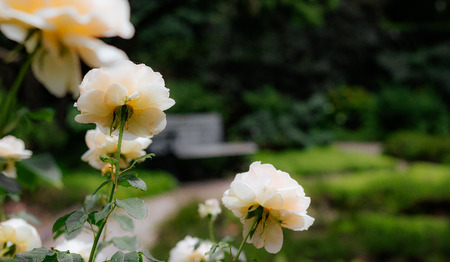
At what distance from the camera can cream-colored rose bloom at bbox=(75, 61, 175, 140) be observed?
0.40 metres

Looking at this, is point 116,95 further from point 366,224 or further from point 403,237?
point 366,224

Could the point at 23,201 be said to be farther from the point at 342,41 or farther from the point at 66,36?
the point at 342,41

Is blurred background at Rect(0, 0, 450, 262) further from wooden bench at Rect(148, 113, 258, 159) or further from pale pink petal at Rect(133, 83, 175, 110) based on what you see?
pale pink petal at Rect(133, 83, 175, 110)

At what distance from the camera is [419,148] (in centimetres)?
694

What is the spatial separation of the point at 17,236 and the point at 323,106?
8.64m

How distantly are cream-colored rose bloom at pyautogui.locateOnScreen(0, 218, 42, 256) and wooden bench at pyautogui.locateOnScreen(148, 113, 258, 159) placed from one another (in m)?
4.85

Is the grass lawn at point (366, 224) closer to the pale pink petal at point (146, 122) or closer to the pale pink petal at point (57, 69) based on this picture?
the pale pink petal at point (146, 122)

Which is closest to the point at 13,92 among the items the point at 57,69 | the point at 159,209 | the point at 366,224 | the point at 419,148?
the point at 57,69

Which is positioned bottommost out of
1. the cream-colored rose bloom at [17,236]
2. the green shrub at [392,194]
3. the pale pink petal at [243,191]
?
the cream-colored rose bloom at [17,236]

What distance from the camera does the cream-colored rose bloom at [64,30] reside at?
0.26 metres

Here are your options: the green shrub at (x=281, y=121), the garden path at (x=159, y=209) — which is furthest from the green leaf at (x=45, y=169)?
the green shrub at (x=281, y=121)

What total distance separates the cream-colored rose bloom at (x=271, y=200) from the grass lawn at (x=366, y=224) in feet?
6.36

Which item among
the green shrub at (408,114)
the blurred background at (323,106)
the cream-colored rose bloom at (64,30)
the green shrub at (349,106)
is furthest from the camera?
the green shrub at (349,106)

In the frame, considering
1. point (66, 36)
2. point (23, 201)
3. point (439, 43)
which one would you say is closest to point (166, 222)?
point (23, 201)
